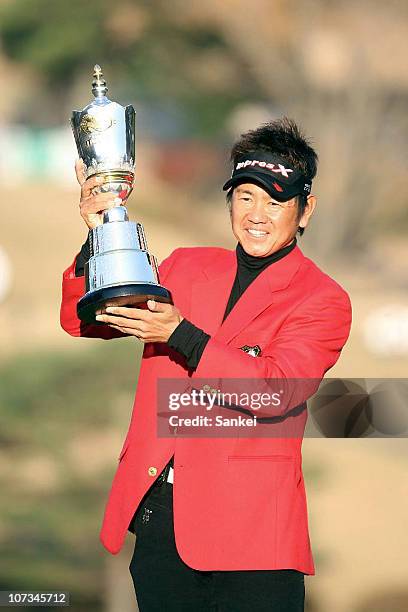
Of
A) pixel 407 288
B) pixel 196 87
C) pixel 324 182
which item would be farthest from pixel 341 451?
pixel 196 87

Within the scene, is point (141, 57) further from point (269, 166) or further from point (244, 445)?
point (244, 445)

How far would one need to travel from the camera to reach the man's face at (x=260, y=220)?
2107 mm

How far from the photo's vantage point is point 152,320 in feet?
6.35

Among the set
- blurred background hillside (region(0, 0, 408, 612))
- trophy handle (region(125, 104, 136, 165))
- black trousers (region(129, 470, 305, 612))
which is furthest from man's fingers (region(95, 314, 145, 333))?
blurred background hillside (region(0, 0, 408, 612))

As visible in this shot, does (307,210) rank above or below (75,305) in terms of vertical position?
above

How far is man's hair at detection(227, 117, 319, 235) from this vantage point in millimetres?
2150

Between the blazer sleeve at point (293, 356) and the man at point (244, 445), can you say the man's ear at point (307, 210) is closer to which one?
the man at point (244, 445)

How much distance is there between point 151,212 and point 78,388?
10879 mm

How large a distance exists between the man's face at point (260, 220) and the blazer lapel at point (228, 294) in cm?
5

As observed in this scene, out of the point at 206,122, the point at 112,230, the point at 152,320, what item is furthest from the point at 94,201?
the point at 206,122

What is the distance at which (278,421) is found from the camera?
2078mm

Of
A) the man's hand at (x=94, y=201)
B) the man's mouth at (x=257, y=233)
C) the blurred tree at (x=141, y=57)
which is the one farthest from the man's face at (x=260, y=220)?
the blurred tree at (x=141, y=57)

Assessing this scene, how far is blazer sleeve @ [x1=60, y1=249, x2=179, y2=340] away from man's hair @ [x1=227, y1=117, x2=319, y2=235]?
0.68ft

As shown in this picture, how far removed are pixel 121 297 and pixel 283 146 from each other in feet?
1.47
